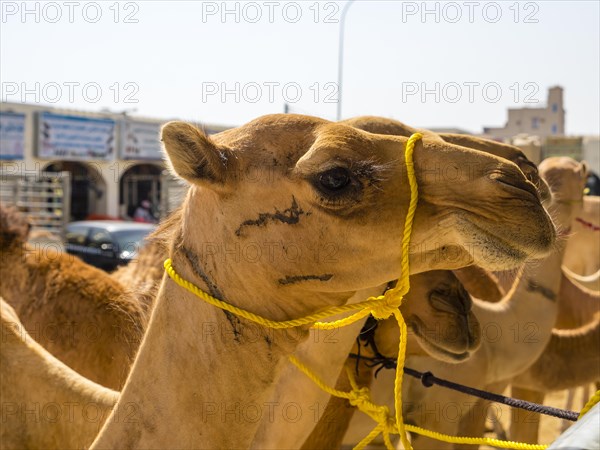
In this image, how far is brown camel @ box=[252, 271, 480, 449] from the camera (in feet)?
8.89

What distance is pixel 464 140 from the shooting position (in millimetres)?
3539

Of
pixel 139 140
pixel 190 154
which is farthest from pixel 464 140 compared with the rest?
pixel 139 140

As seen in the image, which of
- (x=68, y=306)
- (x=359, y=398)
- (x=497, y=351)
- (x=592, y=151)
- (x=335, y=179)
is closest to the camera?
(x=335, y=179)

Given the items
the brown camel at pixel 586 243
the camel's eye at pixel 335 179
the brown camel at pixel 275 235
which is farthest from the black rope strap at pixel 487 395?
the brown camel at pixel 586 243

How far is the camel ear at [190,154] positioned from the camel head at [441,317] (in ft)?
5.22

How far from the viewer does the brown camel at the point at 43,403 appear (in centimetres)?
264

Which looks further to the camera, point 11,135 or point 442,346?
point 11,135

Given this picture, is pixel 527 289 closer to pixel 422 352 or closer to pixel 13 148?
pixel 422 352

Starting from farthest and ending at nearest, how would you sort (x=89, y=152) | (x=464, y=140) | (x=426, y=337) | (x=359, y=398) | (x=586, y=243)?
(x=89, y=152), (x=586, y=243), (x=464, y=140), (x=426, y=337), (x=359, y=398)

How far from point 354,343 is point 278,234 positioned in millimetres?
1386

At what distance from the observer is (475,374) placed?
4328mm

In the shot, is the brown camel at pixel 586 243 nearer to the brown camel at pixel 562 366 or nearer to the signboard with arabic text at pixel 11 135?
the brown camel at pixel 562 366

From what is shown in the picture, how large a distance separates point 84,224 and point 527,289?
12.0 m

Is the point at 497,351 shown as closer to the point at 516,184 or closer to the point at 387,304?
the point at 387,304
